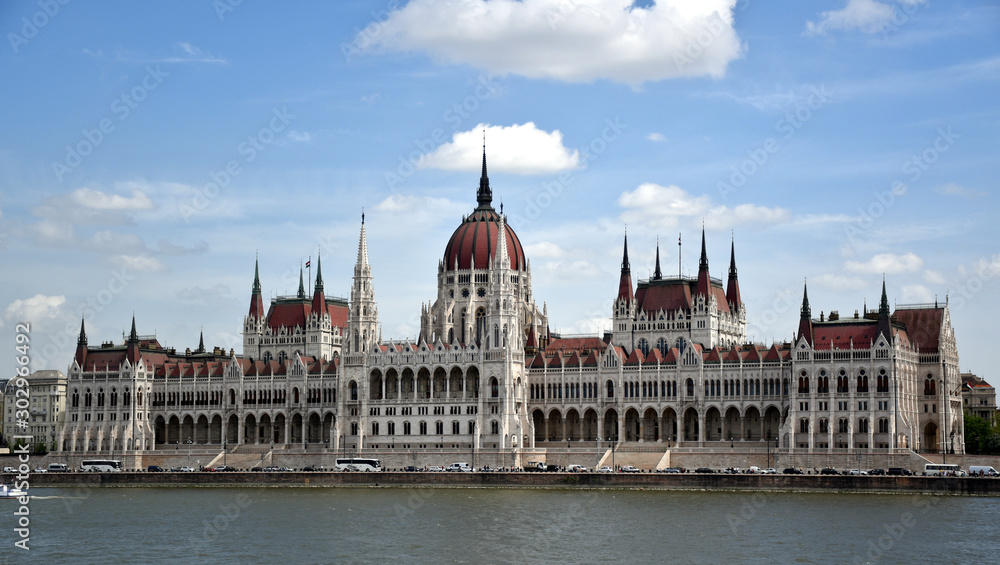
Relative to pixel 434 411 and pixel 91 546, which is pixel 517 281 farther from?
pixel 91 546

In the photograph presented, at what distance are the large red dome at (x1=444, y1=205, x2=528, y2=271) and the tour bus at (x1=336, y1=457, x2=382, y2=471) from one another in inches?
1208

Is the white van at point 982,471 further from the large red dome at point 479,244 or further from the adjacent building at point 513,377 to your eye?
the large red dome at point 479,244

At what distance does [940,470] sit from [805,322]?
72.6ft

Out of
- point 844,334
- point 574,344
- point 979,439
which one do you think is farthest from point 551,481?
point 979,439

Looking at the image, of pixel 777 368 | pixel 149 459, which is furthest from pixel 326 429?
pixel 777 368

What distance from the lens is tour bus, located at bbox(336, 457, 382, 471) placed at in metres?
145

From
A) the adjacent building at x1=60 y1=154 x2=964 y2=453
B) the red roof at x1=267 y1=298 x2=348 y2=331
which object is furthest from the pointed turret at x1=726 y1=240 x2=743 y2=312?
the red roof at x1=267 y1=298 x2=348 y2=331

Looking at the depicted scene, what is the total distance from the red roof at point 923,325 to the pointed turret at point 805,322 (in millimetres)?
8211

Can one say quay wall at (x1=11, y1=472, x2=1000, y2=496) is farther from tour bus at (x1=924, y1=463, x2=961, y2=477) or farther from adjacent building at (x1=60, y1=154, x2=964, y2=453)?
adjacent building at (x1=60, y1=154, x2=964, y2=453)

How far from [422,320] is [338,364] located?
1328 centimetres

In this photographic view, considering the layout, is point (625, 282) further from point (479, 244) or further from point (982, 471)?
point (982, 471)

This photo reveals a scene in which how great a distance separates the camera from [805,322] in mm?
141625

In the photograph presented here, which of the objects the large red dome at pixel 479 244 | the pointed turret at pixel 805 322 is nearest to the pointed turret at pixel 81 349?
the large red dome at pixel 479 244

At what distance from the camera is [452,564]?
8519cm
